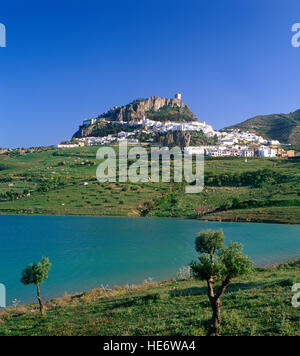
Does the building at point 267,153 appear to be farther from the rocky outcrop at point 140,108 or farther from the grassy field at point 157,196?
the rocky outcrop at point 140,108

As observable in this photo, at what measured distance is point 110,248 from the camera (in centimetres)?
2980

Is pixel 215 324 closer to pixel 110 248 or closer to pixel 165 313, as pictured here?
pixel 165 313

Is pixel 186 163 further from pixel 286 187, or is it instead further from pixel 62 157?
pixel 62 157

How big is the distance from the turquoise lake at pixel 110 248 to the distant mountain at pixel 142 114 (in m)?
120

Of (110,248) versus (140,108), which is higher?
(140,108)

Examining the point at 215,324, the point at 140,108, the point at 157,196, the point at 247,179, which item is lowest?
the point at 215,324

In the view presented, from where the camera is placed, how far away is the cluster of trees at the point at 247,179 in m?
56.7

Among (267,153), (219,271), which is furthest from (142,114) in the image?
(219,271)

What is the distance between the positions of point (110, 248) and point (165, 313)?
19304 millimetres

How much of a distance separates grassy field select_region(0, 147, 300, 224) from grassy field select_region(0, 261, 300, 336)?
92.9 feet

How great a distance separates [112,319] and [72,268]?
13762mm

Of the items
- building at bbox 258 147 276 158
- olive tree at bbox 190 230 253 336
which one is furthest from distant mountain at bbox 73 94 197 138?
olive tree at bbox 190 230 253 336

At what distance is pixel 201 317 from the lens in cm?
988

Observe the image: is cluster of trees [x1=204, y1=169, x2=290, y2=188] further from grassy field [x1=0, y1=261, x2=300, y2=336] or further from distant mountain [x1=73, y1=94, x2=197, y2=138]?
distant mountain [x1=73, y1=94, x2=197, y2=138]
